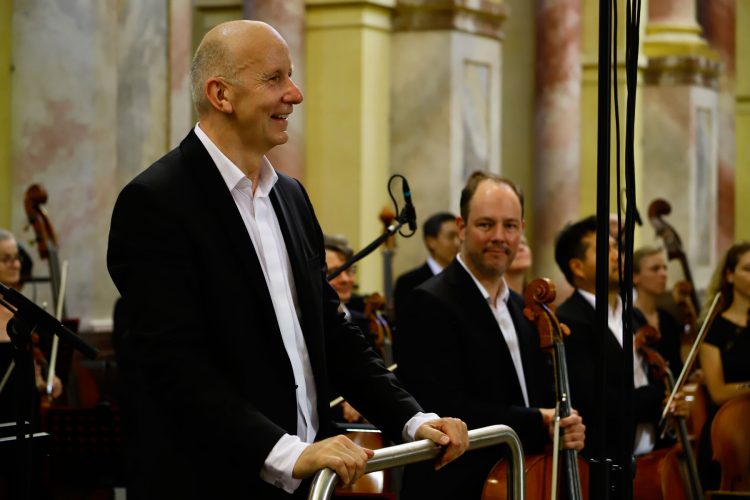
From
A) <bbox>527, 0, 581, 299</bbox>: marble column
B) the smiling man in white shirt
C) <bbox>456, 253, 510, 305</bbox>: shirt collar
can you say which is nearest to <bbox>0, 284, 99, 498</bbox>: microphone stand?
the smiling man in white shirt

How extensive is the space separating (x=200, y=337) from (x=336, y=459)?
48 centimetres

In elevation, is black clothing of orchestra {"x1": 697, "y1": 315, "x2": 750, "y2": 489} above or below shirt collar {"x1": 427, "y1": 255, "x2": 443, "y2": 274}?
below

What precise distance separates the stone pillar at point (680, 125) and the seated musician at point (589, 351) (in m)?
6.94

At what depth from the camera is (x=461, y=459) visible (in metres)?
4.35

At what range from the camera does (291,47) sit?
341 inches

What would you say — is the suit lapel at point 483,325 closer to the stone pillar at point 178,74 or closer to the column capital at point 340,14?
the stone pillar at point 178,74

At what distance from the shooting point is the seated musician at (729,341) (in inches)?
243

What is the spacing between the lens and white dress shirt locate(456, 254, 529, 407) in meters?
4.59

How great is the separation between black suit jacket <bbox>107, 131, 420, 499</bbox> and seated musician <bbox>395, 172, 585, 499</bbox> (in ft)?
4.14

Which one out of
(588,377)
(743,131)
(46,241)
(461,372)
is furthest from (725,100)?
(461,372)

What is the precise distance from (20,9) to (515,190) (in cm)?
346

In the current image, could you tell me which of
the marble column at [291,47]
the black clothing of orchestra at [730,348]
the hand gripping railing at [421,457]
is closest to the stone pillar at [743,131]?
the marble column at [291,47]

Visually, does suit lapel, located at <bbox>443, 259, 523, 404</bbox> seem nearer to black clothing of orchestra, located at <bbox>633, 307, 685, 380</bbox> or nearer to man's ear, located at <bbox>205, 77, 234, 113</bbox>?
man's ear, located at <bbox>205, 77, 234, 113</bbox>

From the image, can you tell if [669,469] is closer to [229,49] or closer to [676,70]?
[229,49]
